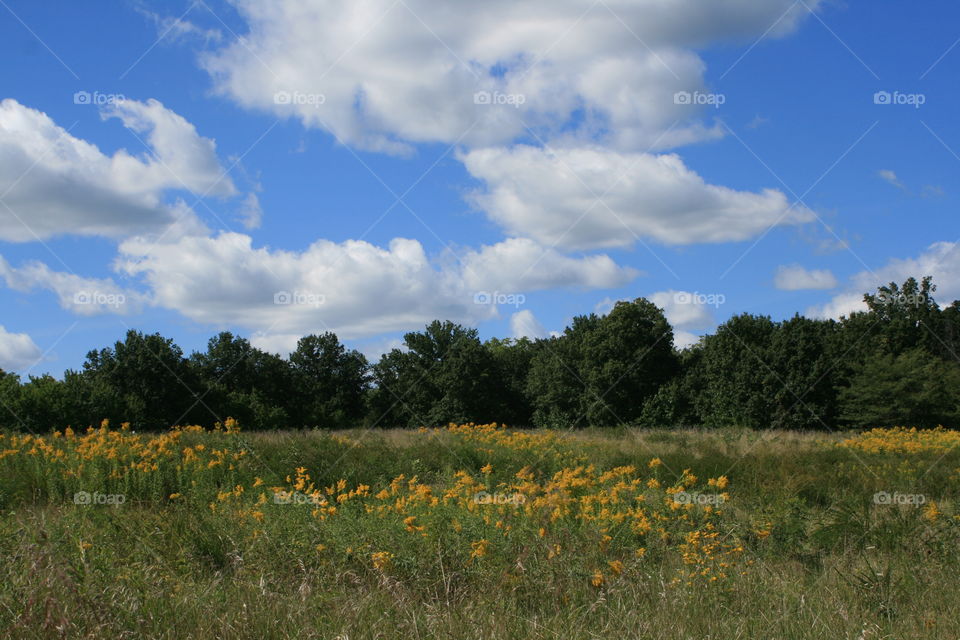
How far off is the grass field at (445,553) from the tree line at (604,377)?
2612cm

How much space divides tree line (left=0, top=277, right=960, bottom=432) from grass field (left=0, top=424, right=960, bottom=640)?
85.7 ft

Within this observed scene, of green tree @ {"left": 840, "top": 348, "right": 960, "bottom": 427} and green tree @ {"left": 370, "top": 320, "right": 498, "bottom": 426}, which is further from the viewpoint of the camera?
green tree @ {"left": 370, "top": 320, "right": 498, "bottom": 426}

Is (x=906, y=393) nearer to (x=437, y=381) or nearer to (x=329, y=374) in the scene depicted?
(x=437, y=381)

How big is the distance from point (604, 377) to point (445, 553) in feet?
140

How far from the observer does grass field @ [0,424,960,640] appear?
338 centimetres

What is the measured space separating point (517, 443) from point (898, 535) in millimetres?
7435

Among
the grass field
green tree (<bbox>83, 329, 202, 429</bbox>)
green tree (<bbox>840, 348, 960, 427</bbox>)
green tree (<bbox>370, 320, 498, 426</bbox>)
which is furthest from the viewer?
green tree (<bbox>370, 320, 498, 426</bbox>)

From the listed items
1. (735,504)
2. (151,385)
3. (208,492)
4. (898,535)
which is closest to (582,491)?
(735,504)

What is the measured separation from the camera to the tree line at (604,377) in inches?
1540

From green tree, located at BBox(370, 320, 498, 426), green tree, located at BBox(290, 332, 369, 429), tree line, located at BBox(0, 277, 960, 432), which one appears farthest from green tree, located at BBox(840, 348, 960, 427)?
green tree, located at BBox(290, 332, 369, 429)

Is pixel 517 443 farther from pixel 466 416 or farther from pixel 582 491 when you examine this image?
pixel 466 416

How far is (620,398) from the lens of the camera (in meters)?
47.0

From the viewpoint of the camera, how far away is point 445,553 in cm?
494

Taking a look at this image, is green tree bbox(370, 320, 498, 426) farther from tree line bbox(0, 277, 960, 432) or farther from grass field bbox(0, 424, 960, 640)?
grass field bbox(0, 424, 960, 640)
